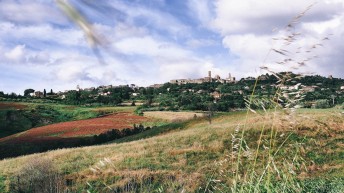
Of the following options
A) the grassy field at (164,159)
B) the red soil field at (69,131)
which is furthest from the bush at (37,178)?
the red soil field at (69,131)

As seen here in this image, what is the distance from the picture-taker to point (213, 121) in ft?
173

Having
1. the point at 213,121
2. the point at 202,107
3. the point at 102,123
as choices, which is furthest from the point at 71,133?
the point at 202,107

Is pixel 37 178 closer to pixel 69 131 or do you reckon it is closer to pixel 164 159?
pixel 164 159

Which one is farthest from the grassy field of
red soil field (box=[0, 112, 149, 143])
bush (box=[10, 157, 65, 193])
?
red soil field (box=[0, 112, 149, 143])

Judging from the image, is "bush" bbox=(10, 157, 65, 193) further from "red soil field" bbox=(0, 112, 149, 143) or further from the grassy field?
"red soil field" bbox=(0, 112, 149, 143)

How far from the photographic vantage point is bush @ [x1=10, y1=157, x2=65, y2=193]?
25688mm

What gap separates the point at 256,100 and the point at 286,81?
0.90 feet

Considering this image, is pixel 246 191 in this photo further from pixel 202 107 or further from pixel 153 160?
pixel 202 107

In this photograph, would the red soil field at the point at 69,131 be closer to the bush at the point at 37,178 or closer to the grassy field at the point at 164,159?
the grassy field at the point at 164,159

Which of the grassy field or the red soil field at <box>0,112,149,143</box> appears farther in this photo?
the red soil field at <box>0,112,149,143</box>

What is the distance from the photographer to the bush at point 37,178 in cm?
2569

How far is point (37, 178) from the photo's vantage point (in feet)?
87.6

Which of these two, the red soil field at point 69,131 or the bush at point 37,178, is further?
the red soil field at point 69,131

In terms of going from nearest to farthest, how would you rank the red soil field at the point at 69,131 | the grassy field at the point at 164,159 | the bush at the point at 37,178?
1. the bush at the point at 37,178
2. the grassy field at the point at 164,159
3. the red soil field at the point at 69,131
